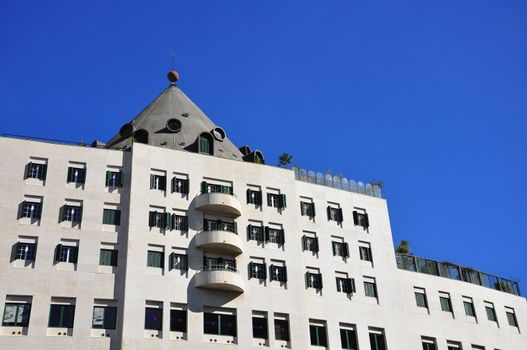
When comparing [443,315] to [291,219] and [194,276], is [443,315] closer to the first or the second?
[291,219]

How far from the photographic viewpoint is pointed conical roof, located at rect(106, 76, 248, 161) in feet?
217

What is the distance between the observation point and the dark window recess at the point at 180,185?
6147 cm

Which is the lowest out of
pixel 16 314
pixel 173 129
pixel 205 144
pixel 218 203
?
pixel 16 314

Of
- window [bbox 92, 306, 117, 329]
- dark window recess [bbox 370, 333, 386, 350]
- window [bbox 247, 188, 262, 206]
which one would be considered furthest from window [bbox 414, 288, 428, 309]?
window [bbox 92, 306, 117, 329]

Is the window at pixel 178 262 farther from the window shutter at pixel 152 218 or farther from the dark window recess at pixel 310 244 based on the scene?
the dark window recess at pixel 310 244

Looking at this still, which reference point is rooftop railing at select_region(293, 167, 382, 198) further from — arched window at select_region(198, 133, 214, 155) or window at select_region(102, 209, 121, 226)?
window at select_region(102, 209, 121, 226)

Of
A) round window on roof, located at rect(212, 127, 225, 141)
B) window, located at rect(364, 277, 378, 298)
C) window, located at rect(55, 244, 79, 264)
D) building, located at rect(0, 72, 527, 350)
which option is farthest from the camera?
round window on roof, located at rect(212, 127, 225, 141)

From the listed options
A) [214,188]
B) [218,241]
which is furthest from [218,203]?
[218,241]

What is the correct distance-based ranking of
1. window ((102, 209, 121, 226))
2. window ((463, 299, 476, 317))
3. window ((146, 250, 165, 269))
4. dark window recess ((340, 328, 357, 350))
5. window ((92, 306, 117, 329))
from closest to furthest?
window ((92, 306, 117, 329)), window ((146, 250, 165, 269)), window ((102, 209, 121, 226)), dark window recess ((340, 328, 357, 350)), window ((463, 299, 476, 317))

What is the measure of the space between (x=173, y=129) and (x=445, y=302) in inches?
1131

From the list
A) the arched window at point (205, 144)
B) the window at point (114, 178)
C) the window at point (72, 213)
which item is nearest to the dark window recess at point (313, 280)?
the arched window at point (205, 144)

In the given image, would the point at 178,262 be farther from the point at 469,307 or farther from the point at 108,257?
the point at 469,307

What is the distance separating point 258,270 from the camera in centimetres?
6066

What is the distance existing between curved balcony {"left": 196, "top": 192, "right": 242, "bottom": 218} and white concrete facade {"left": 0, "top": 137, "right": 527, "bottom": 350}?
3.4 inches
